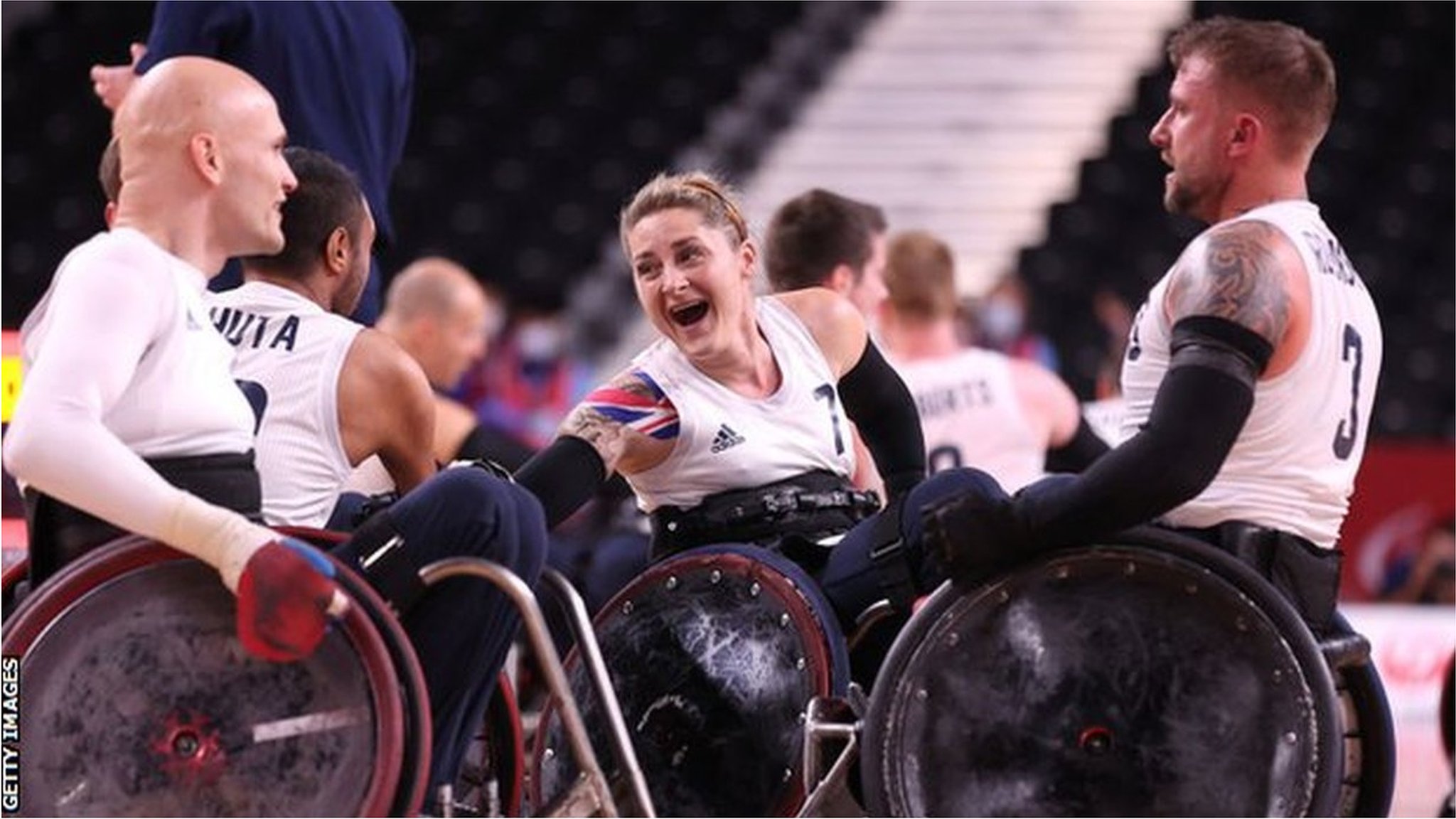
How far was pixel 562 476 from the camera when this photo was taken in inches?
168

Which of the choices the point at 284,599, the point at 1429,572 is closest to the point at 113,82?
the point at 284,599

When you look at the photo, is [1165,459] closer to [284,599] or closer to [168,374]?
[284,599]

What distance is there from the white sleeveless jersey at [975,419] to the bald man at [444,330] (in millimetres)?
1246

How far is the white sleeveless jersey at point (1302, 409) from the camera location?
12.4ft

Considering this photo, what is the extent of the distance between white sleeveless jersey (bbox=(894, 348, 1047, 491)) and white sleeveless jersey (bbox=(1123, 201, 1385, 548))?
10.5 ft

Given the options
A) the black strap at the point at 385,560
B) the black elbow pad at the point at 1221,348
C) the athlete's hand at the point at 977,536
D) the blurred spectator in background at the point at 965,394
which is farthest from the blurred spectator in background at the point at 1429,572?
the black strap at the point at 385,560

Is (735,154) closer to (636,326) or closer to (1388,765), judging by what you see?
(636,326)

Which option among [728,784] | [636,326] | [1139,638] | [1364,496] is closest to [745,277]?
[728,784]

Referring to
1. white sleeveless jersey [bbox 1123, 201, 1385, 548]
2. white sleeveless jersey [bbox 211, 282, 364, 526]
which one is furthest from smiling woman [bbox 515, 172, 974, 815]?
white sleeveless jersey [bbox 1123, 201, 1385, 548]

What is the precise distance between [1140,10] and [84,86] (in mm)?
6201

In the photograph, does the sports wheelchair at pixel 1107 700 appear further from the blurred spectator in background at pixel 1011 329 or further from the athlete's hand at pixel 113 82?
the blurred spectator in background at pixel 1011 329

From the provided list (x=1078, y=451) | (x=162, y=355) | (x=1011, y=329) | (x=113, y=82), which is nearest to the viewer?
(x=162, y=355)

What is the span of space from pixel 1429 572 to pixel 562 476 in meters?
7.62

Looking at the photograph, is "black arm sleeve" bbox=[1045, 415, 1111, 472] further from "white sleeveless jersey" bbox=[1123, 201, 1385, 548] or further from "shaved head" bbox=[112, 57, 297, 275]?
"shaved head" bbox=[112, 57, 297, 275]
